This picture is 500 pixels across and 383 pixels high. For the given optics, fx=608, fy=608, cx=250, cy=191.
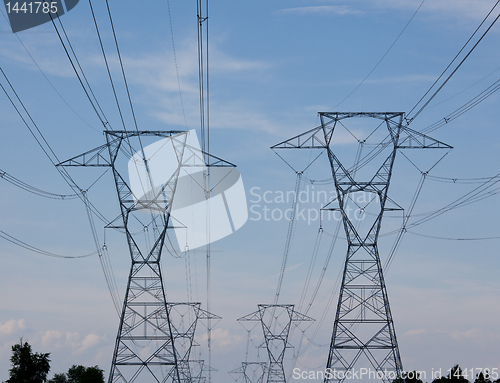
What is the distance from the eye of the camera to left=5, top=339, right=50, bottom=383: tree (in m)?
72.6

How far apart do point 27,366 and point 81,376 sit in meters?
16.4

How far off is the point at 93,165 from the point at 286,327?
35656 mm

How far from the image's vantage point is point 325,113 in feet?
129

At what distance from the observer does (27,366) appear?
241 ft

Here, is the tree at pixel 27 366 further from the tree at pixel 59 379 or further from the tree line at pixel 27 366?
the tree at pixel 59 379

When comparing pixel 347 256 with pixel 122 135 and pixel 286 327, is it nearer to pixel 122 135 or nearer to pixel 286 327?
pixel 122 135

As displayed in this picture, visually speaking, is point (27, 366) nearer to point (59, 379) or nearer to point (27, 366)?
point (27, 366)

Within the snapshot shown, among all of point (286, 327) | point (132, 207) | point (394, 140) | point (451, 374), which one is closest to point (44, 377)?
point (286, 327)

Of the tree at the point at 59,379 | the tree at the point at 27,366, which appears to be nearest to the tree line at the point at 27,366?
the tree at the point at 27,366

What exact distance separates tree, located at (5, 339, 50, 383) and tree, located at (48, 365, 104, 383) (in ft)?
19.6

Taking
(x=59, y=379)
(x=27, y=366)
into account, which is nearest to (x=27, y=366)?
(x=27, y=366)

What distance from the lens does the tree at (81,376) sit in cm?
7900

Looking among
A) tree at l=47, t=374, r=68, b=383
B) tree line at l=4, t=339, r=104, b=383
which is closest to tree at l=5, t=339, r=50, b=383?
tree line at l=4, t=339, r=104, b=383

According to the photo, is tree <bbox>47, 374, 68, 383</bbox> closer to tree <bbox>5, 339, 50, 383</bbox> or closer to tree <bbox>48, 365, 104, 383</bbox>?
tree <bbox>48, 365, 104, 383</bbox>
